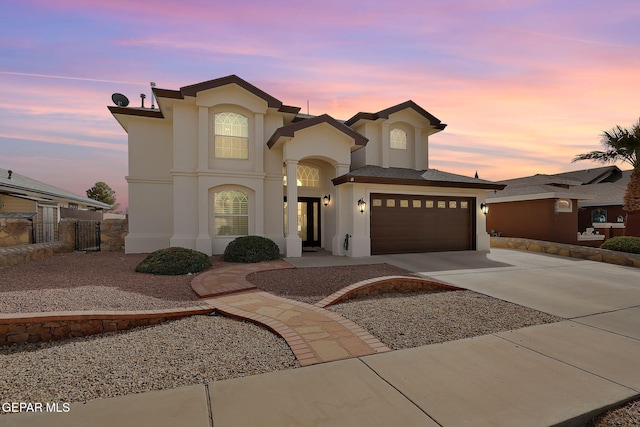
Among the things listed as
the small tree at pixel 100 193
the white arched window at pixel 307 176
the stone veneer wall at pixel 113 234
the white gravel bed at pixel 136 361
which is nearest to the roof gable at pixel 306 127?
the white arched window at pixel 307 176

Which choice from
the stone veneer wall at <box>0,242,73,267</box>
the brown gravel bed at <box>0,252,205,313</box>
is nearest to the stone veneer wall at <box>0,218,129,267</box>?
the stone veneer wall at <box>0,242,73,267</box>

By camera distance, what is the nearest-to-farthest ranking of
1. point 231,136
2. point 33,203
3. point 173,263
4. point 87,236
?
point 173,263
point 231,136
point 87,236
point 33,203

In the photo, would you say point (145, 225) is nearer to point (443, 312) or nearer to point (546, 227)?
point (443, 312)

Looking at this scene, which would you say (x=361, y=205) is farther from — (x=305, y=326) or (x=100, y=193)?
(x=100, y=193)

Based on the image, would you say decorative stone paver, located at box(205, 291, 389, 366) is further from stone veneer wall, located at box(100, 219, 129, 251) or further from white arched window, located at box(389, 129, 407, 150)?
white arched window, located at box(389, 129, 407, 150)

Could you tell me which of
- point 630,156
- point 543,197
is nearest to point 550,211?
point 543,197

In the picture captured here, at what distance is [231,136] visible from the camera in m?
12.2

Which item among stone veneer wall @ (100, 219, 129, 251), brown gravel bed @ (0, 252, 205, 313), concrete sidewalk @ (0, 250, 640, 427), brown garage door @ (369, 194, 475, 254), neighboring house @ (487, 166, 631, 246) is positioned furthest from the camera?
neighboring house @ (487, 166, 631, 246)

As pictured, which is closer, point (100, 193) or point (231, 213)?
point (231, 213)

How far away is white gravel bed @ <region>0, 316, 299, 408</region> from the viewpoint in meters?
2.92

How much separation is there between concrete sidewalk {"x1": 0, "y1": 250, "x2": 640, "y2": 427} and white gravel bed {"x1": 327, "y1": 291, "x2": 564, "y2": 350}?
28 centimetres

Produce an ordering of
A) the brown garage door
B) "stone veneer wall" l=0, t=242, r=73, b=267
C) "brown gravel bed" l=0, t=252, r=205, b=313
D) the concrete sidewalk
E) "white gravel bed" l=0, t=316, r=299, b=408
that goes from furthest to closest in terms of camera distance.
Result: the brown garage door, "stone veneer wall" l=0, t=242, r=73, b=267, "brown gravel bed" l=0, t=252, r=205, b=313, "white gravel bed" l=0, t=316, r=299, b=408, the concrete sidewalk

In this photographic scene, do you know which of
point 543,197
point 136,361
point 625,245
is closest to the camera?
point 136,361

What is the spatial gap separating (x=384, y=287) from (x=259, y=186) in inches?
299
